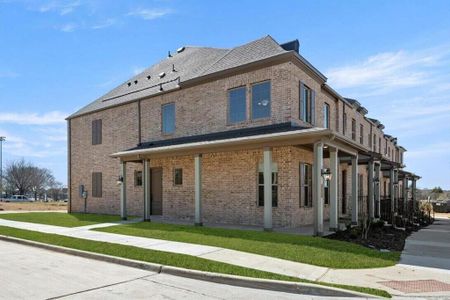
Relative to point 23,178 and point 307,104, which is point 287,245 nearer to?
point 307,104

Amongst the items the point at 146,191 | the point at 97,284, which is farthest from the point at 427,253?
the point at 146,191

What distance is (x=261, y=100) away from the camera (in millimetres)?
15336

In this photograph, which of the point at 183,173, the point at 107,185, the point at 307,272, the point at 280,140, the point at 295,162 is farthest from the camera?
the point at 107,185

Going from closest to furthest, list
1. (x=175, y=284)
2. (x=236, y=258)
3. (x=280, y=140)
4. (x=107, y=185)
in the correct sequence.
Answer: (x=175, y=284), (x=236, y=258), (x=280, y=140), (x=107, y=185)

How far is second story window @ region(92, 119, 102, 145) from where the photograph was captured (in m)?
23.3

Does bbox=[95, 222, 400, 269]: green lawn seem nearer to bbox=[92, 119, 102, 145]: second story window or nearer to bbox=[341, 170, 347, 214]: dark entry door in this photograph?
bbox=[341, 170, 347, 214]: dark entry door

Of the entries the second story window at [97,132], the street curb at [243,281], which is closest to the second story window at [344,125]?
the second story window at [97,132]

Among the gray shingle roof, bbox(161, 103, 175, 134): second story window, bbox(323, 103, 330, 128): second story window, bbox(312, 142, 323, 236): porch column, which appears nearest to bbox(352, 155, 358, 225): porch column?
bbox(323, 103, 330, 128): second story window

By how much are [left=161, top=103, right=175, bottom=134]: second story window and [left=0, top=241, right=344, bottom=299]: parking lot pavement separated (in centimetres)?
1070

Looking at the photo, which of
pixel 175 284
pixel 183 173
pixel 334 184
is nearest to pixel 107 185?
pixel 183 173

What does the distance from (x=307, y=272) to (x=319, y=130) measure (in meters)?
5.23

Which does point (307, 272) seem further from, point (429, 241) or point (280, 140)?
point (429, 241)

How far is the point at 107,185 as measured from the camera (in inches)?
883

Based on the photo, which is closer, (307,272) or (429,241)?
(307,272)
